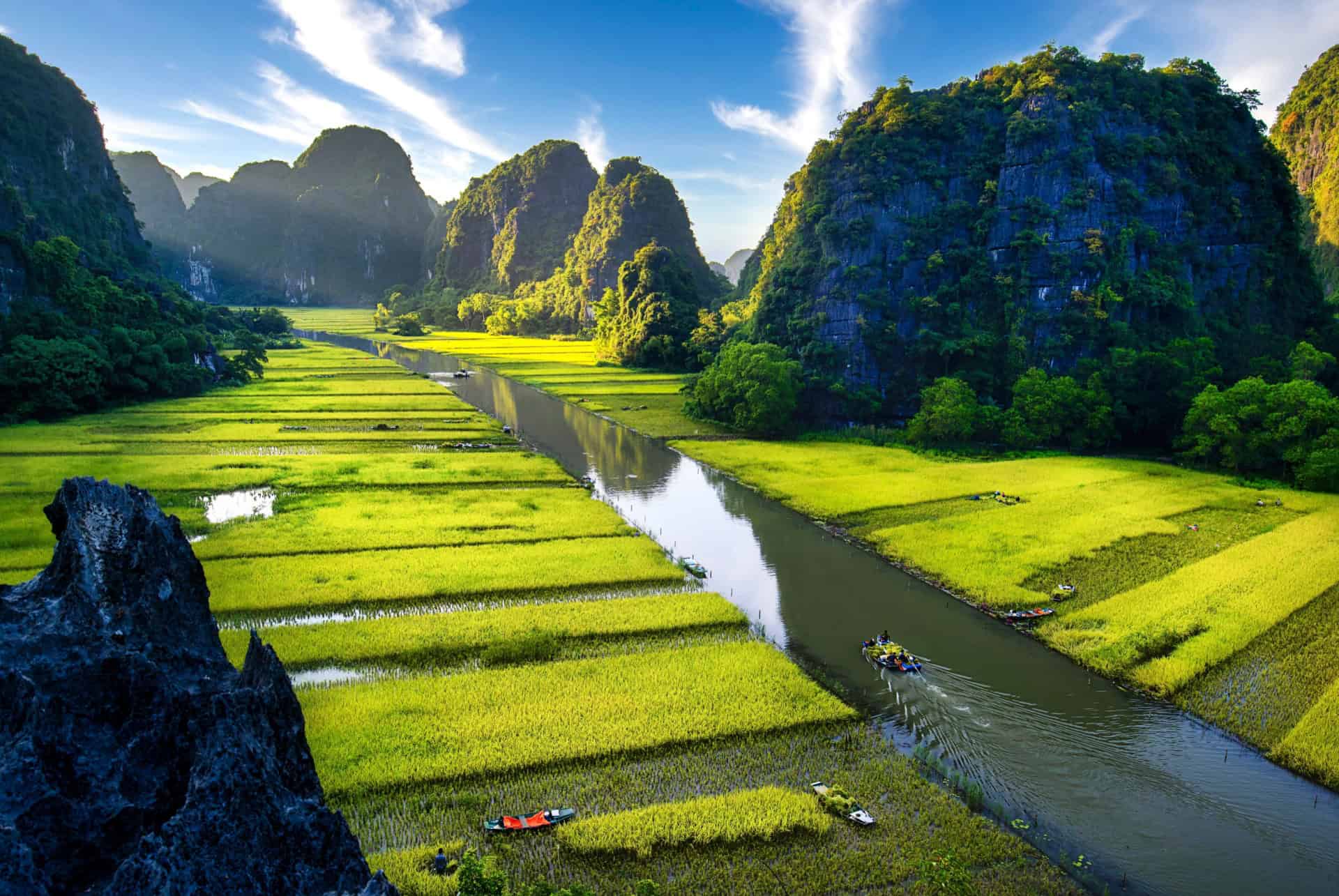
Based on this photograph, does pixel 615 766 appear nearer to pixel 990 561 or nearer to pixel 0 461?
pixel 990 561

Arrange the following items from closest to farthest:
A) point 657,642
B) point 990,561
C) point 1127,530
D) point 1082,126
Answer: point 657,642, point 990,561, point 1127,530, point 1082,126

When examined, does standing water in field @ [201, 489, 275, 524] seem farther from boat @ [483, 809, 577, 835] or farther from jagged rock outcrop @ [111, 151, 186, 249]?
jagged rock outcrop @ [111, 151, 186, 249]

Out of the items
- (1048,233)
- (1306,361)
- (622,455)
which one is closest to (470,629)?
(622,455)

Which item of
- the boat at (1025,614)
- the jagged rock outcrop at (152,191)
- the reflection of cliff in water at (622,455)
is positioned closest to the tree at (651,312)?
the reflection of cliff in water at (622,455)

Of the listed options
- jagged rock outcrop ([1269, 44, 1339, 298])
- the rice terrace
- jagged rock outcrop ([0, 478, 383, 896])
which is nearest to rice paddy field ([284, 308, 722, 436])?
the rice terrace

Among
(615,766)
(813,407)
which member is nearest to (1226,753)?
(615,766)

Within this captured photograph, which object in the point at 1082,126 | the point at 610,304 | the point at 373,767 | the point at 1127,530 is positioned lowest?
the point at 373,767
